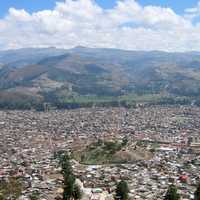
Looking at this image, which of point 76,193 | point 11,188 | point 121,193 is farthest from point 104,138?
point 121,193

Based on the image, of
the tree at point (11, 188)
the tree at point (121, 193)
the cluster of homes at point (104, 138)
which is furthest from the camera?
the cluster of homes at point (104, 138)

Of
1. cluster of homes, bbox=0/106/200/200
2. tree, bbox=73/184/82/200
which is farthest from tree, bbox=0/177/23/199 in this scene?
tree, bbox=73/184/82/200

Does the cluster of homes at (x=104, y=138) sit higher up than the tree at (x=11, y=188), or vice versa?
the cluster of homes at (x=104, y=138)

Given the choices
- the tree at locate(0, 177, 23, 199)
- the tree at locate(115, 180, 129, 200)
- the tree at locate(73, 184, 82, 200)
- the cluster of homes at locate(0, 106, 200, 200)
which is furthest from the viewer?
the cluster of homes at locate(0, 106, 200, 200)

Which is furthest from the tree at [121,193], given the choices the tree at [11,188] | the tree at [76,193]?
the tree at [11,188]

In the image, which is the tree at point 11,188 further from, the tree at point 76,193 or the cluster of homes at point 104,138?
the tree at point 76,193

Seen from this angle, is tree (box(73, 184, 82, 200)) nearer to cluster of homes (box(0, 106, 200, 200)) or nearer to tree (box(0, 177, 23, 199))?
cluster of homes (box(0, 106, 200, 200))

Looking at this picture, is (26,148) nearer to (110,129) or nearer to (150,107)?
(110,129)

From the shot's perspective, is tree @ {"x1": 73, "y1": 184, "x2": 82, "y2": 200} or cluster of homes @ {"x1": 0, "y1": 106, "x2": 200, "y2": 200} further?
cluster of homes @ {"x1": 0, "y1": 106, "x2": 200, "y2": 200}

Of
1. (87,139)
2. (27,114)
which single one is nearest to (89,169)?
(87,139)

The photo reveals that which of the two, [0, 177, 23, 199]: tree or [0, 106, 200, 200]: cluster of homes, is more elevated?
[0, 106, 200, 200]: cluster of homes
